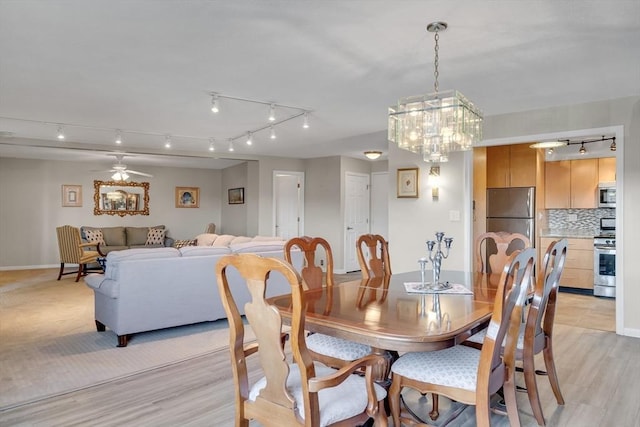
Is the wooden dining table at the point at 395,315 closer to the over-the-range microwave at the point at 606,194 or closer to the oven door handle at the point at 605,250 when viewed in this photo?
the oven door handle at the point at 605,250

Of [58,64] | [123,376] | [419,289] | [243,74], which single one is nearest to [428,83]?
[243,74]

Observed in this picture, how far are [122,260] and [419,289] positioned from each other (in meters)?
2.66

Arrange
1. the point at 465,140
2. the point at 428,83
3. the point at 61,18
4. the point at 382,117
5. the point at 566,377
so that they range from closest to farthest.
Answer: the point at 61,18, the point at 465,140, the point at 566,377, the point at 428,83, the point at 382,117

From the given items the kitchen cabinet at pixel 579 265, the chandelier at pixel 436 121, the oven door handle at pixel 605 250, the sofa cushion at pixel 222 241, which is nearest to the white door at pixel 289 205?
the sofa cushion at pixel 222 241

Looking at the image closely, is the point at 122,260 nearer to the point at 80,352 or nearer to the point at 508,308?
the point at 80,352

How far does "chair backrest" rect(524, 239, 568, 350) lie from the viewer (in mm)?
2152

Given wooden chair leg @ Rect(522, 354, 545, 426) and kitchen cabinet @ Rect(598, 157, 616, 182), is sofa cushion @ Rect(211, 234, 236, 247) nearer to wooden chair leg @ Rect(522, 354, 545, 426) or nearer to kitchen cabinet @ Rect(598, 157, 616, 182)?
wooden chair leg @ Rect(522, 354, 545, 426)

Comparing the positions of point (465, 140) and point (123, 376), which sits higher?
point (465, 140)

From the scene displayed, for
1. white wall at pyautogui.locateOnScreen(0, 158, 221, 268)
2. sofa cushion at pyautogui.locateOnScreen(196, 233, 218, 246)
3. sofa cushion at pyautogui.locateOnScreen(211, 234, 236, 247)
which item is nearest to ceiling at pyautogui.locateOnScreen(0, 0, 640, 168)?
sofa cushion at pyautogui.locateOnScreen(211, 234, 236, 247)

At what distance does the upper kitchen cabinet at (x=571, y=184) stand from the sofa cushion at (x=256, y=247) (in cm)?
428

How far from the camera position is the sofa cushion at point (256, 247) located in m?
4.39

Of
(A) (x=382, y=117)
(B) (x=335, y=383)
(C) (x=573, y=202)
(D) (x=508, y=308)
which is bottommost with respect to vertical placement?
(B) (x=335, y=383)

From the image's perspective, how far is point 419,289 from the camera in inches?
98.9

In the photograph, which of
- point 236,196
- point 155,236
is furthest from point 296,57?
point 155,236
